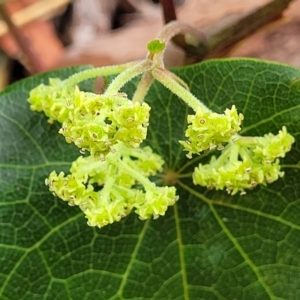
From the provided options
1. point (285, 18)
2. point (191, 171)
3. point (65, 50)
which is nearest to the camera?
point (191, 171)

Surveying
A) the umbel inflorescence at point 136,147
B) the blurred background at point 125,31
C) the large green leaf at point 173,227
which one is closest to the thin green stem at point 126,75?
the umbel inflorescence at point 136,147

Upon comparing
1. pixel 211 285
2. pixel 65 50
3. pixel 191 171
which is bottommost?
pixel 211 285

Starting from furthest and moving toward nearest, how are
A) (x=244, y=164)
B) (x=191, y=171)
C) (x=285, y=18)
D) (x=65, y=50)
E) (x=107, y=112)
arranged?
(x=65, y=50) → (x=285, y=18) → (x=191, y=171) → (x=244, y=164) → (x=107, y=112)

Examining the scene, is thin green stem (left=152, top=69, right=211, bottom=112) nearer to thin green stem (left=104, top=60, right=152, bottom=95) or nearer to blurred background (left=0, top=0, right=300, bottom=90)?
thin green stem (left=104, top=60, right=152, bottom=95)

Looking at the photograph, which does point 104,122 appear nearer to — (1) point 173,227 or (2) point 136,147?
(2) point 136,147

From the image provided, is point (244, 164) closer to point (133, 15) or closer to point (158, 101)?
point (158, 101)

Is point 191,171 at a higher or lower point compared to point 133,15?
lower

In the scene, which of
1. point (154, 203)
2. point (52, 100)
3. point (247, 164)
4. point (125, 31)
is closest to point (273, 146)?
point (247, 164)

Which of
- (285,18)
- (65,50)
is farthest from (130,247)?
(65,50)
